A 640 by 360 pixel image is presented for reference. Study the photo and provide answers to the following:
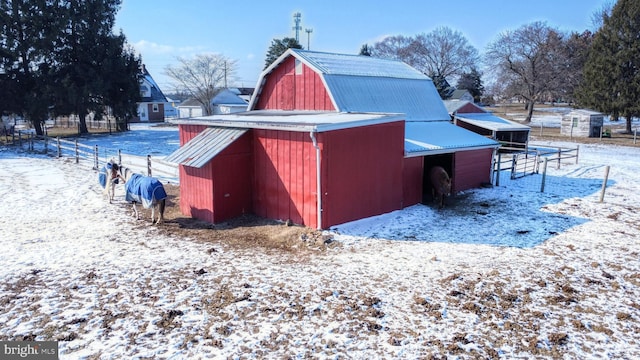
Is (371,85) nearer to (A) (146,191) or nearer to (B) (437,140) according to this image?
(B) (437,140)

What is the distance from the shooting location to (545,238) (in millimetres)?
10273

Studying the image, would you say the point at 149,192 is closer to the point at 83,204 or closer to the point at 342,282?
the point at 83,204

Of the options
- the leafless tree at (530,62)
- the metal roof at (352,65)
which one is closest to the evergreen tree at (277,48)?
the leafless tree at (530,62)

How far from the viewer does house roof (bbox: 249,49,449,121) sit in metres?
14.8

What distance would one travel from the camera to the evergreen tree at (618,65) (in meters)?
34.0

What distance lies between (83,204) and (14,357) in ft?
28.8

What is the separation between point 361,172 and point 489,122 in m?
19.6

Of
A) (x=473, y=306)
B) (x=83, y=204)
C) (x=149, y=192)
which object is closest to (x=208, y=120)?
(x=149, y=192)

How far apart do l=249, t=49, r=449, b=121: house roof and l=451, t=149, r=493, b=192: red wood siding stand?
7.49 feet

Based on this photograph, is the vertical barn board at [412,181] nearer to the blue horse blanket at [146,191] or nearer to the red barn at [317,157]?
the red barn at [317,157]

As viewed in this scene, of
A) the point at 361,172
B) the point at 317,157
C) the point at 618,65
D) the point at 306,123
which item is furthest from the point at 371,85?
the point at 618,65

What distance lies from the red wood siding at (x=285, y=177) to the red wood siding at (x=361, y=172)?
420mm

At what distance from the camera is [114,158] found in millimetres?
20656

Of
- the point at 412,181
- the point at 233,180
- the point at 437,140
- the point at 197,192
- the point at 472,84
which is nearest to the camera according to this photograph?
the point at 233,180
